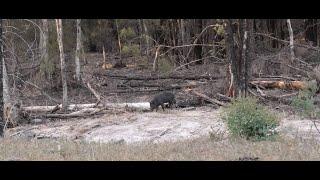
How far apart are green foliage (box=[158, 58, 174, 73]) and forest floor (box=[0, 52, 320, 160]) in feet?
2.00

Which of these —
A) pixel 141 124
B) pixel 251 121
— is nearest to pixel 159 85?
pixel 141 124

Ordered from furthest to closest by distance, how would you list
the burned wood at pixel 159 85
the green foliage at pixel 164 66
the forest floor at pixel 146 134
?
the green foliage at pixel 164 66 → the burned wood at pixel 159 85 → the forest floor at pixel 146 134

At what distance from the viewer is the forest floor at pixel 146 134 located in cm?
930

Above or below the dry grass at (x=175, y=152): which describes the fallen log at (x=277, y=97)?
below

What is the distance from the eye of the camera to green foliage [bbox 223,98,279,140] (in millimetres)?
11891

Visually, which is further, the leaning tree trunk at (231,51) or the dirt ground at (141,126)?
the leaning tree trunk at (231,51)

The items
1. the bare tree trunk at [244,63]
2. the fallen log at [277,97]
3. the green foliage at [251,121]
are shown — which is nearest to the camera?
the green foliage at [251,121]

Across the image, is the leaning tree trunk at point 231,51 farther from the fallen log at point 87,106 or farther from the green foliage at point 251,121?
the green foliage at point 251,121

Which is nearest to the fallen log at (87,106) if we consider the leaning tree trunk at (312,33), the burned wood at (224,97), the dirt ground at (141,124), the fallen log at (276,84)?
the dirt ground at (141,124)

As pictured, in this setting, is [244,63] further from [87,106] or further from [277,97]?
[87,106]

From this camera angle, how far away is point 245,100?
39.8 ft
